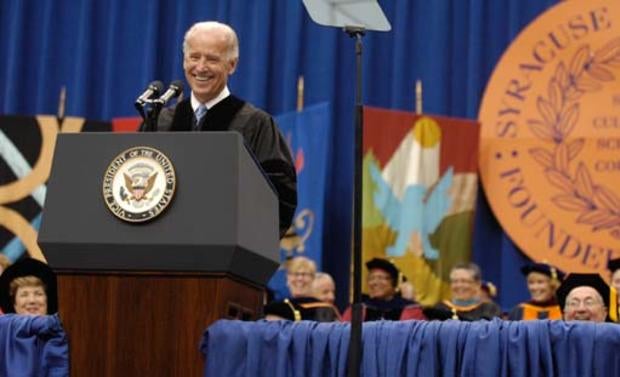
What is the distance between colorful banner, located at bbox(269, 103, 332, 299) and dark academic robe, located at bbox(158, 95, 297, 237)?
5132 millimetres

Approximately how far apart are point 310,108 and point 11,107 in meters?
2.87

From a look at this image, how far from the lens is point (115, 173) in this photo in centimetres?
338

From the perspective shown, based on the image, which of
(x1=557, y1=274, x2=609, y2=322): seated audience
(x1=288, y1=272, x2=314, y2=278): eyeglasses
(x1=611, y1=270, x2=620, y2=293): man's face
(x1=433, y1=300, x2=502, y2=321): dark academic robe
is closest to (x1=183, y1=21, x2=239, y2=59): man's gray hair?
(x1=557, y1=274, x2=609, y2=322): seated audience

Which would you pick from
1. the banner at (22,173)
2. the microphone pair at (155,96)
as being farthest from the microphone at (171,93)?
the banner at (22,173)

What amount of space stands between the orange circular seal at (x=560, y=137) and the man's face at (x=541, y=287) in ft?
3.89

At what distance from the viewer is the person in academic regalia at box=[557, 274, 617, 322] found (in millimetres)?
5887

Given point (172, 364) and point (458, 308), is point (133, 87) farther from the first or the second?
point (172, 364)

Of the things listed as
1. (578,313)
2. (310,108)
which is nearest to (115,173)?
(578,313)

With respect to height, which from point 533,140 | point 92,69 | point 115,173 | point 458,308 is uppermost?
point 92,69

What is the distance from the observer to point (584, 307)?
5891 mm

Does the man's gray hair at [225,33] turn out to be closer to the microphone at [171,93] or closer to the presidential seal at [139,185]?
the microphone at [171,93]

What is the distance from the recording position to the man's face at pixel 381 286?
8.35 meters

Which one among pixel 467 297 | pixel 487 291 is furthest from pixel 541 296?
pixel 487 291

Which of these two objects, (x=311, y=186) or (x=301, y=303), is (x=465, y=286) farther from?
(x=311, y=186)
